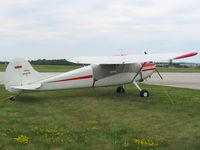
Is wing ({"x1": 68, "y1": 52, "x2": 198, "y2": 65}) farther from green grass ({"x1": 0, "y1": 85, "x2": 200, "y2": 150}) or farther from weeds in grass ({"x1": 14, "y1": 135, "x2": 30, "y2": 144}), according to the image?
weeds in grass ({"x1": 14, "y1": 135, "x2": 30, "y2": 144})

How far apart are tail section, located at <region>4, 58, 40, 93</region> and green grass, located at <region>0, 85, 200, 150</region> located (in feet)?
2.12

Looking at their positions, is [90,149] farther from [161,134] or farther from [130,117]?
[130,117]

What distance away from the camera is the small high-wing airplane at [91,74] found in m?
15.7

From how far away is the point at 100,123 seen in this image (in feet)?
35.4

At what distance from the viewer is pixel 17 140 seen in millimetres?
8328

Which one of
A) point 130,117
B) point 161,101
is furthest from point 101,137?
point 161,101

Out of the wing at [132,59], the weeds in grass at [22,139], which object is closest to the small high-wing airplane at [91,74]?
the wing at [132,59]

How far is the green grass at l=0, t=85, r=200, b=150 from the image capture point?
8.31m

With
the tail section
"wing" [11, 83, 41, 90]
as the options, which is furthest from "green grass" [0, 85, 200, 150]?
the tail section

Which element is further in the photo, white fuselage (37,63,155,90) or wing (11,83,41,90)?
white fuselage (37,63,155,90)

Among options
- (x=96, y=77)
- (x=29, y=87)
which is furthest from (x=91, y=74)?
(x=29, y=87)

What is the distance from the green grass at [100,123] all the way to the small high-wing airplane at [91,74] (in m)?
0.66

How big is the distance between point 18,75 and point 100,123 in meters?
6.01

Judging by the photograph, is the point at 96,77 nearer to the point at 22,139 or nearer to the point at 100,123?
the point at 100,123
